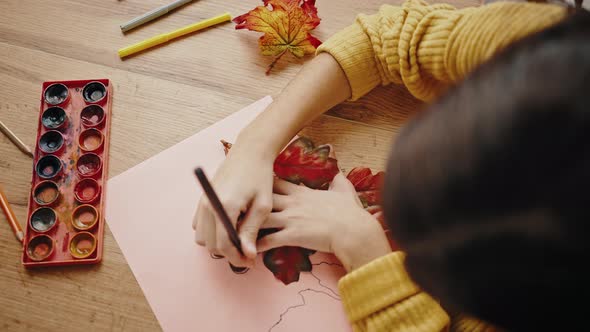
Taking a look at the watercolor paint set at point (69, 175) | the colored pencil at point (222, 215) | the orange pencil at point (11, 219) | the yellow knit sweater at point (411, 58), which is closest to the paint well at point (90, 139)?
the watercolor paint set at point (69, 175)

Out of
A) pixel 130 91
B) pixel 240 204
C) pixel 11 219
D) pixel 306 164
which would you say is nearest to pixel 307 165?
pixel 306 164

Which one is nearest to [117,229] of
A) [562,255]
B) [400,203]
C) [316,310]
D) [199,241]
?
[199,241]

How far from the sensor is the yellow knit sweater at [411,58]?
1.73 ft

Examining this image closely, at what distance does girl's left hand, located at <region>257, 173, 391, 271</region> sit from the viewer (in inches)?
22.1

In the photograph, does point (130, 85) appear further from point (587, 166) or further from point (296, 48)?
point (587, 166)

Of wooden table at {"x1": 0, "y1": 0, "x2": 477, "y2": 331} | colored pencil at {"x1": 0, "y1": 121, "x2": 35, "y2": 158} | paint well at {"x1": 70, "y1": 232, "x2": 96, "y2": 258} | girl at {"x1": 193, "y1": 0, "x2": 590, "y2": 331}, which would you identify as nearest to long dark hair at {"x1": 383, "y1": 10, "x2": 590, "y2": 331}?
girl at {"x1": 193, "y1": 0, "x2": 590, "y2": 331}

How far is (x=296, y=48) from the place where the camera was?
69 cm

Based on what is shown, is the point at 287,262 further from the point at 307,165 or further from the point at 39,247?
the point at 39,247

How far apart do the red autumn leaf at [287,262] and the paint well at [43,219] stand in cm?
28

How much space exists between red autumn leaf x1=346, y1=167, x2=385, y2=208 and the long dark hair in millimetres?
240

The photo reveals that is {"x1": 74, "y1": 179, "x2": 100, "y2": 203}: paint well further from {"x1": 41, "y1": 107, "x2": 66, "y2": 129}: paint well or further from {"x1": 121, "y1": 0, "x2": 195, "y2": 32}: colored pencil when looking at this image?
{"x1": 121, "y1": 0, "x2": 195, "y2": 32}: colored pencil

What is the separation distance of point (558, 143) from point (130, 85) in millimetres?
560

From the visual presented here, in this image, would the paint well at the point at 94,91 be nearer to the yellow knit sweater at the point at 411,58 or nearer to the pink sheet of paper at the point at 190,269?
the pink sheet of paper at the point at 190,269

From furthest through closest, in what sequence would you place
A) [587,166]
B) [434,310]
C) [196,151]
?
[196,151], [434,310], [587,166]
